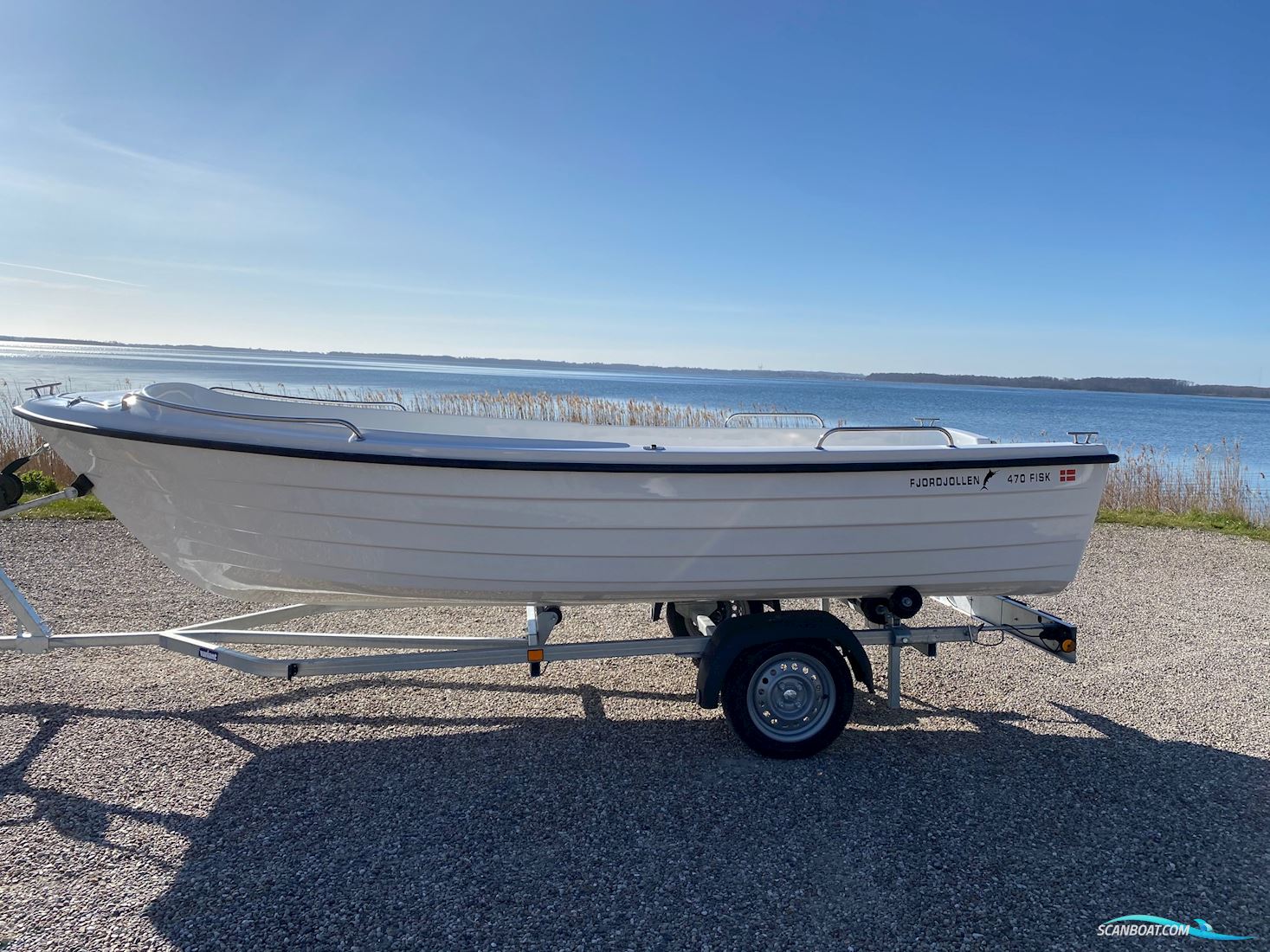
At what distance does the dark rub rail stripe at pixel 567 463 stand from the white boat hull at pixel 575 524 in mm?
26

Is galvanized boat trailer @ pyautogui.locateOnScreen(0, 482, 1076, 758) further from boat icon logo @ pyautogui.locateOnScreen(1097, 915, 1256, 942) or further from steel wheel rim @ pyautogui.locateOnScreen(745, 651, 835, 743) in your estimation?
boat icon logo @ pyautogui.locateOnScreen(1097, 915, 1256, 942)

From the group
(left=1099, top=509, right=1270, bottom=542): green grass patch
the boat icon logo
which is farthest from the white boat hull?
(left=1099, top=509, right=1270, bottom=542): green grass patch

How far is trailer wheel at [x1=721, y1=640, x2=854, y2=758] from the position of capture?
10.7 ft

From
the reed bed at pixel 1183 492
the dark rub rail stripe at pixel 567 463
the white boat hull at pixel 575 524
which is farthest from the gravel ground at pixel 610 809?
the reed bed at pixel 1183 492

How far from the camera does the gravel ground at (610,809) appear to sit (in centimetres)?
230

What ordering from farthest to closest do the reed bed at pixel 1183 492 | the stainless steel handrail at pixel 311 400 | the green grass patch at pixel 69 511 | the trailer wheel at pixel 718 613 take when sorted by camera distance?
the reed bed at pixel 1183 492, the green grass patch at pixel 69 511, the stainless steel handrail at pixel 311 400, the trailer wheel at pixel 718 613

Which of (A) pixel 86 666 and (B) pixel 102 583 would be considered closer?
(A) pixel 86 666

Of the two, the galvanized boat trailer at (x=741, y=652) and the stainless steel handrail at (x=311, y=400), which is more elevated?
the stainless steel handrail at (x=311, y=400)

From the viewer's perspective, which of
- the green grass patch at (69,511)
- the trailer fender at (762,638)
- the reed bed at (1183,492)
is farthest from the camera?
the reed bed at (1183,492)

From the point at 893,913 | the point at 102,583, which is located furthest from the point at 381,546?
the point at 102,583

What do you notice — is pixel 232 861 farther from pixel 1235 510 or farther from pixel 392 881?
pixel 1235 510

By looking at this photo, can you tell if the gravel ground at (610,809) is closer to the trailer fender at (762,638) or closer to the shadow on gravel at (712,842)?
the shadow on gravel at (712,842)

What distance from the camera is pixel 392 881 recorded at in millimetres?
2453

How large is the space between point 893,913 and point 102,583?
5.60 meters
